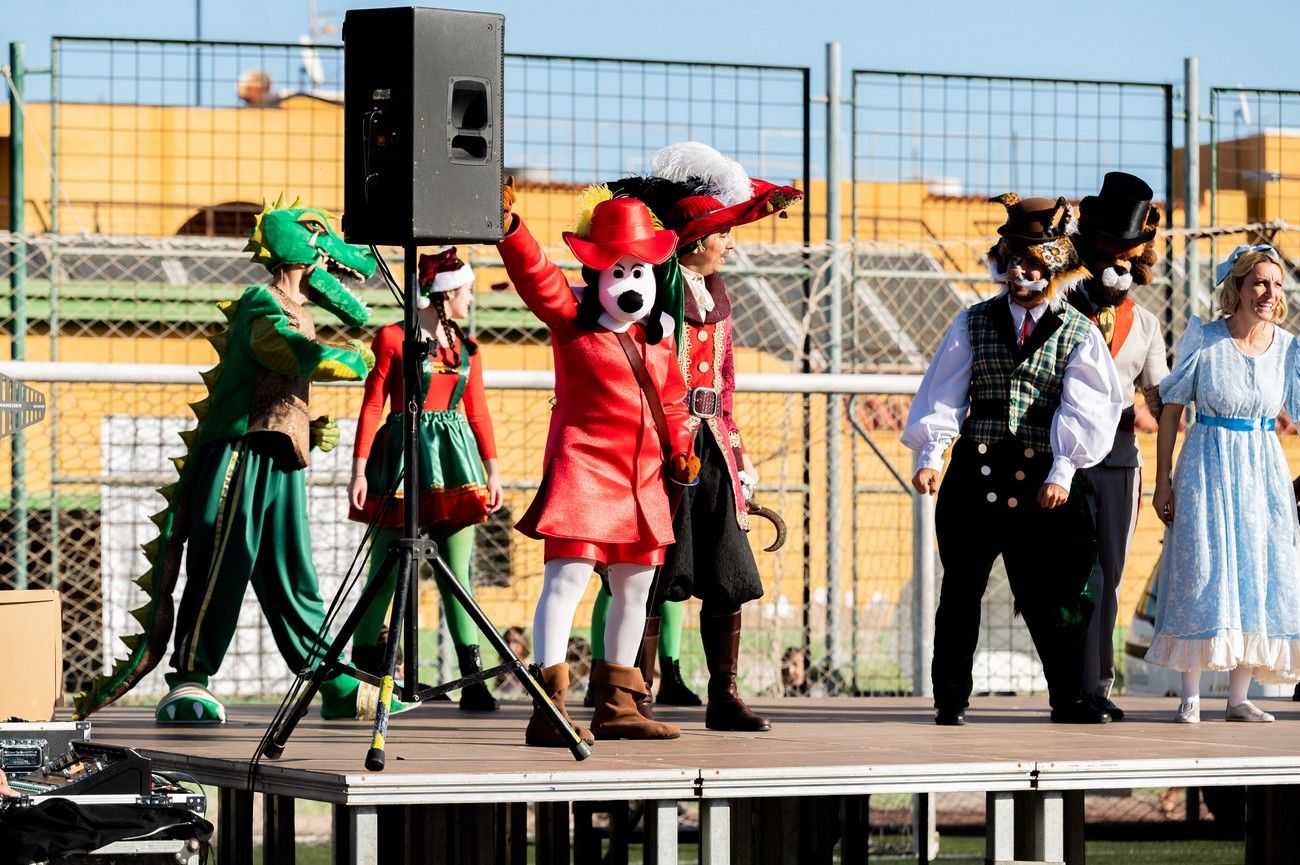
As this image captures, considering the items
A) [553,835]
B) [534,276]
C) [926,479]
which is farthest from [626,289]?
[553,835]

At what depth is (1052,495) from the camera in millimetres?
6426

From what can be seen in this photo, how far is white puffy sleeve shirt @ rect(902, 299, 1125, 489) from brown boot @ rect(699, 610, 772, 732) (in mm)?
792

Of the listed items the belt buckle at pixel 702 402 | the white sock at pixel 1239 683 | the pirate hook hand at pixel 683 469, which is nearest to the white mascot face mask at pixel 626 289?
the pirate hook hand at pixel 683 469

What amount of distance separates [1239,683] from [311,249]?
3.25 meters

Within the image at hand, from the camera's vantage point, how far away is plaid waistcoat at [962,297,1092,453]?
258 inches

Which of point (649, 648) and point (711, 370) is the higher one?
point (711, 370)

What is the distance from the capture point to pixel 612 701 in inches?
234

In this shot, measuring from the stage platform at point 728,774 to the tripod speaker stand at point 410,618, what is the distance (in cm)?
10

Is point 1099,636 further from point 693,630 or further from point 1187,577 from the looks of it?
point 693,630

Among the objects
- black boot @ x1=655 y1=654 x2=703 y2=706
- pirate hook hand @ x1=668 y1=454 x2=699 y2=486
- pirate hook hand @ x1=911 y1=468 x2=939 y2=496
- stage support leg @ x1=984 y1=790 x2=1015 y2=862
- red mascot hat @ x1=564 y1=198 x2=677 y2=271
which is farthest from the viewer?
black boot @ x1=655 y1=654 x2=703 y2=706

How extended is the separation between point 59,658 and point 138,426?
2.38 meters

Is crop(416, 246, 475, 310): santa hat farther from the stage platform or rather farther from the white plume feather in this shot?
the stage platform

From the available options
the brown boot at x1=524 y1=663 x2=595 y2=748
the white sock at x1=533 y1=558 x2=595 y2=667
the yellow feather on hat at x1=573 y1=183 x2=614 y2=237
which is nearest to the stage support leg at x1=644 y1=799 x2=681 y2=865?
the brown boot at x1=524 y1=663 x2=595 y2=748

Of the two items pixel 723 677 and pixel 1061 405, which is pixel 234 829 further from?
pixel 1061 405
